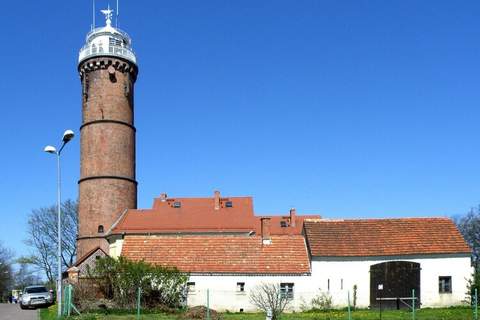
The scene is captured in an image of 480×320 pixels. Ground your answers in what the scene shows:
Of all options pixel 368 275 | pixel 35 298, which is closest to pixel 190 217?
pixel 35 298

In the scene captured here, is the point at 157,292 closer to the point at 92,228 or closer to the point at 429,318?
the point at 429,318

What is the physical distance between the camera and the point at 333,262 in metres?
32.8

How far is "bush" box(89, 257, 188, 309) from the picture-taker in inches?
1123

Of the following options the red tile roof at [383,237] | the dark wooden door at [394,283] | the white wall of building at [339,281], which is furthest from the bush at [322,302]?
the dark wooden door at [394,283]

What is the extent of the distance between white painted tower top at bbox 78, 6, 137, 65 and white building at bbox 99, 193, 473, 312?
1823cm

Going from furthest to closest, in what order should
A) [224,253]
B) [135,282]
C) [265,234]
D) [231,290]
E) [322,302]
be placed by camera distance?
1. [265,234]
2. [224,253]
3. [231,290]
4. [322,302]
5. [135,282]

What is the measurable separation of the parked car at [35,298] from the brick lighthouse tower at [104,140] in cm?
1115

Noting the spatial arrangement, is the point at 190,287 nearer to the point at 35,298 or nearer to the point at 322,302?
the point at 322,302

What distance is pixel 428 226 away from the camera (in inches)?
1385

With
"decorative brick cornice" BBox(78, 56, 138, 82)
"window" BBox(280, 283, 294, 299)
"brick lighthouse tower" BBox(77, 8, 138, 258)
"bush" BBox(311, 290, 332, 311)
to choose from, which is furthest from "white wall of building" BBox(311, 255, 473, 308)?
"decorative brick cornice" BBox(78, 56, 138, 82)

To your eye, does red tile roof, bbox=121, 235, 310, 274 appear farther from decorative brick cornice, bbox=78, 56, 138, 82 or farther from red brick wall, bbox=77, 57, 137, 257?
decorative brick cornice, bbox=78, 56, 138, 82

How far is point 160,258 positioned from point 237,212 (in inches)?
650

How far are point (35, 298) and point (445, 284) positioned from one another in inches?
951

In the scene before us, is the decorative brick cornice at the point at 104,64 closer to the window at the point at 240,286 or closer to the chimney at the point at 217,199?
the chimney at the point at 217,199
